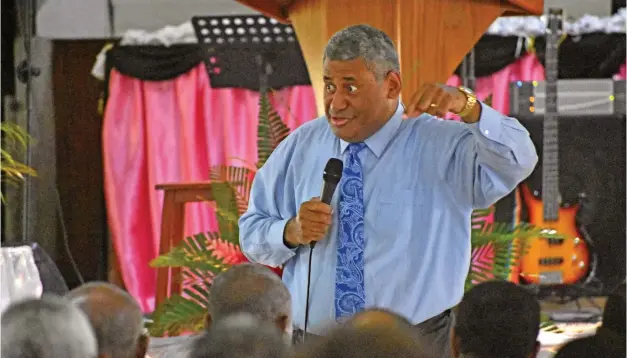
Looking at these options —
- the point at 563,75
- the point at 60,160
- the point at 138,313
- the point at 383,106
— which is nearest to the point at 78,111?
the point at 60,160

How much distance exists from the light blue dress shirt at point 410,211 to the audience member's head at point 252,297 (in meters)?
0.47

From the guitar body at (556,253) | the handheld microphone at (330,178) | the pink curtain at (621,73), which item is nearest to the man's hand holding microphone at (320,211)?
the handheld microphone at (330,178)

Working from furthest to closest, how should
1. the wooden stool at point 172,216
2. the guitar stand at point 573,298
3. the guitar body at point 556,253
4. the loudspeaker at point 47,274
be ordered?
the guitar stand at point 573,298 < the guitar body at point 556,253 < the wooden stool at point 172,216 < the loudspeaker at point 47,274

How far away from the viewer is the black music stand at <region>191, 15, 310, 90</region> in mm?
5188

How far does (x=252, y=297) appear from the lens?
1971 mm

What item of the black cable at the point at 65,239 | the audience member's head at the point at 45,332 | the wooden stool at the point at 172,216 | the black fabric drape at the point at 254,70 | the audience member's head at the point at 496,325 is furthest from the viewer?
the black cable at the point at 65,239

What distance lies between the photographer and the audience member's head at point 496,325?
6.31 feet

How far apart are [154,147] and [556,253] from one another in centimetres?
282

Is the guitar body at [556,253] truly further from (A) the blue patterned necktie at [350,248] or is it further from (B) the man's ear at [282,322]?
(B) the man's ear at [282,322]

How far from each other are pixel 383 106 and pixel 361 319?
1.15 meters

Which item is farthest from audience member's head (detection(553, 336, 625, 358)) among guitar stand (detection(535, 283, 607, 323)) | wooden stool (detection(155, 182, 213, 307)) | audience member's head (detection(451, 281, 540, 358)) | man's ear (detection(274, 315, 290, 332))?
guitar stand (detection(535, 283, 607, 323))

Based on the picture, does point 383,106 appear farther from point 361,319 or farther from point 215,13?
point 215,13

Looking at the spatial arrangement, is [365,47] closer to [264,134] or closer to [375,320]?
→ [375,320]

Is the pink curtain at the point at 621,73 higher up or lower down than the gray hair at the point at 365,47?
higher up
